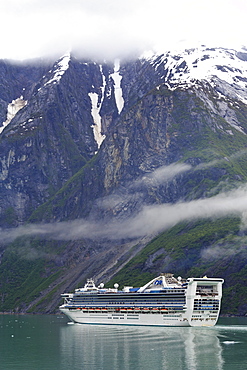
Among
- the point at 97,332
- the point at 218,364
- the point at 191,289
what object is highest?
the point at 191,289

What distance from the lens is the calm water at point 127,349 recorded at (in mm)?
118875

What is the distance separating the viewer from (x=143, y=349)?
138 meters

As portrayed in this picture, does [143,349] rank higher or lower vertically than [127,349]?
lower

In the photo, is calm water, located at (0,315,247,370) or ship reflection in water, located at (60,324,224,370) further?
ship reflection in water, located at (60,324,224,370)

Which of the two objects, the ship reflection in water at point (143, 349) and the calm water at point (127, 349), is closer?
the calm water at point (127, 349)

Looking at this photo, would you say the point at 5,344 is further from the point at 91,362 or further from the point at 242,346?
the point at 242,346

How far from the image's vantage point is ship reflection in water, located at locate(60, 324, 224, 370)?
119562 millimetres

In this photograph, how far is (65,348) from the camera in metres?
143

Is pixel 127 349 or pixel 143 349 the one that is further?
pixel 127 349

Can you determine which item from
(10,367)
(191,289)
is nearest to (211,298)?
(191,289)

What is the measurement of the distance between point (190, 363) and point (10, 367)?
113ft

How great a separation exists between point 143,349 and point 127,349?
141 inches

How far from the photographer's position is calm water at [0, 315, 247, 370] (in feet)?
390

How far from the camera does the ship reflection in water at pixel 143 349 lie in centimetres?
11956
